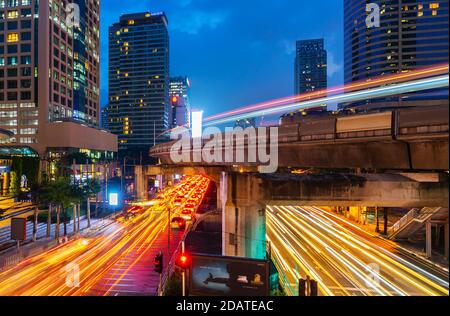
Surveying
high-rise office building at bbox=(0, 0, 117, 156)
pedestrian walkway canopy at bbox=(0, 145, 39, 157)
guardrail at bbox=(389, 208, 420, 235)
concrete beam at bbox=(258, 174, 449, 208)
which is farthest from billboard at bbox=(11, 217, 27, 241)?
high-rise office building at bbox=(0, 0, 117, 156)

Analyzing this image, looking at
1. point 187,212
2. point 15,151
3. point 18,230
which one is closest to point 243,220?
point 18,230

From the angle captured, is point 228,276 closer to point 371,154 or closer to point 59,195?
point 371,154

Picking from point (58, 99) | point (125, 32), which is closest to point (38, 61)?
point (58, 99)

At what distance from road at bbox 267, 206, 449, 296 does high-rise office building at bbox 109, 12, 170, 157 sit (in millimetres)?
154789

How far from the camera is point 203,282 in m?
9.82

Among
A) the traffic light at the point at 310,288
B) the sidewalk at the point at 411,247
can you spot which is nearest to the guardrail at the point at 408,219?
the sidewalk at the point at 411,247

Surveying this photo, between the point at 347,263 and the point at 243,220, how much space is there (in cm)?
1032

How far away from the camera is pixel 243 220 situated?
1337 cm

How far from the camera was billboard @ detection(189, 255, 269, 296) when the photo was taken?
9.09 metres

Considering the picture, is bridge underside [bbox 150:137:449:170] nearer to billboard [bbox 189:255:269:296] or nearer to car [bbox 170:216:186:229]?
billboard [bbox 189:255:269:296]

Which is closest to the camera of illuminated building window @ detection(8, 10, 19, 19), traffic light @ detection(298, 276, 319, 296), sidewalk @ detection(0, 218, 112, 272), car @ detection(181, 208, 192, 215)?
traffic light @ detection(298, 276, 319, 296)

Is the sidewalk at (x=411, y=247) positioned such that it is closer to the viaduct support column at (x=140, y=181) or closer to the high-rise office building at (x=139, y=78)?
the viaduct support column at (x=140, y=181)

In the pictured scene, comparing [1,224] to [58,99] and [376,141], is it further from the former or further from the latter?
[58,99]
